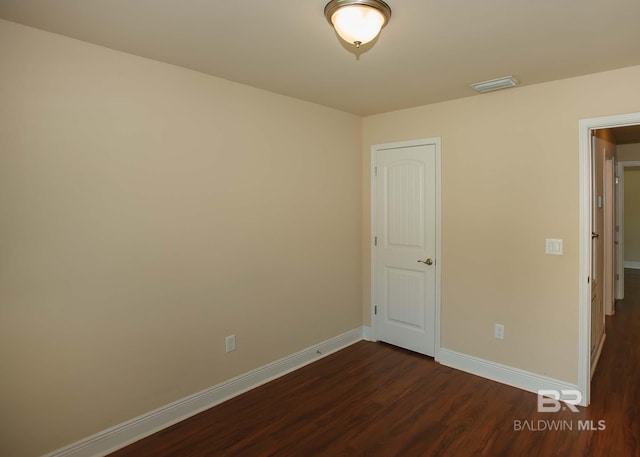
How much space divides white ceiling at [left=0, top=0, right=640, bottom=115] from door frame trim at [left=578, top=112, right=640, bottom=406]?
0.47 metres

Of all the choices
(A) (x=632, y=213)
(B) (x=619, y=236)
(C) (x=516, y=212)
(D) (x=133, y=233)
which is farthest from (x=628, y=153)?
(D) (x=133, y=233)

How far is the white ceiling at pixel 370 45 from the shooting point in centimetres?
178

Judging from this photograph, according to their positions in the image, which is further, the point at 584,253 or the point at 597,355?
the point at 597,355

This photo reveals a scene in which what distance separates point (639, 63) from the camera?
248 centimetres

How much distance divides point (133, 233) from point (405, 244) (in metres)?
2.55

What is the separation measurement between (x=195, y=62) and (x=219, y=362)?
221 centimetres

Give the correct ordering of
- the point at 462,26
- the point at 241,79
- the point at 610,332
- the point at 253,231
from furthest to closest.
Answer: the point at 610,332
the point at 253,231
the point at 241,79
the point at 462,26

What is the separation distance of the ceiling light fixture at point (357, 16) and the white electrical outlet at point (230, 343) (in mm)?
2305

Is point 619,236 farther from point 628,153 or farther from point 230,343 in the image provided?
point 230,343

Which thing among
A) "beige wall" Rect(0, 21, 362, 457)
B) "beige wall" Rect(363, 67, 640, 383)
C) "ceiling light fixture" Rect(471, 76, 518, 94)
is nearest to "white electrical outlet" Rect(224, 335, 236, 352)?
"beige wall" Rect(0, 21, 362, 457)

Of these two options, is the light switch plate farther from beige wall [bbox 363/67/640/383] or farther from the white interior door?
the white interior door

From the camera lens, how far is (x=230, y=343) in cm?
296

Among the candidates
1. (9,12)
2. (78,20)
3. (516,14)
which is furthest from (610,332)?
(9,12)

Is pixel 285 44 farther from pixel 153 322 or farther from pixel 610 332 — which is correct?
pixel 610 332
